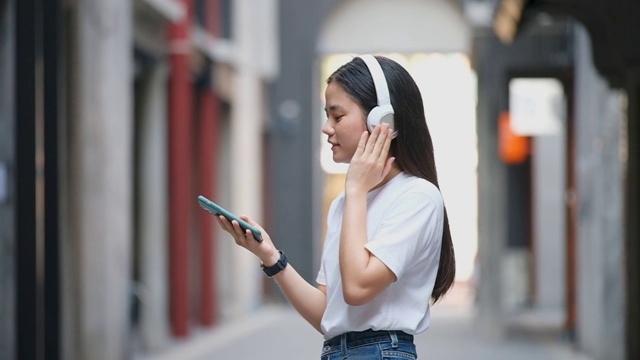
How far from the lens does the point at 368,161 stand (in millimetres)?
3139

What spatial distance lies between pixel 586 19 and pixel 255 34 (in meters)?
16.5

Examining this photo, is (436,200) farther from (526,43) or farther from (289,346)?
(526,43)

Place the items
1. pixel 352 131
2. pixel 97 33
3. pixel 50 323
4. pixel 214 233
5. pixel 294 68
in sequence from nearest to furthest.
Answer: pixel 352 131
pixel 50 323
pixel 97 33
pixel 214 233
pixel 294 68

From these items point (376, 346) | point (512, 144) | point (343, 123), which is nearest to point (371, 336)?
point (376, 346)

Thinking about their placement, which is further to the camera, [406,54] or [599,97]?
[406,54]

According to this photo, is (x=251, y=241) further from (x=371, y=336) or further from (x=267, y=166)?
(x=267, y=166)

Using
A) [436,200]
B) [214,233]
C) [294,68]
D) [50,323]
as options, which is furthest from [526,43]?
[436,200]

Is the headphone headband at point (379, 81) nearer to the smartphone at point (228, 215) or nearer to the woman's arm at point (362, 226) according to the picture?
the woman's arm at point (362, 226)

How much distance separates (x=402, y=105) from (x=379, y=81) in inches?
2.9

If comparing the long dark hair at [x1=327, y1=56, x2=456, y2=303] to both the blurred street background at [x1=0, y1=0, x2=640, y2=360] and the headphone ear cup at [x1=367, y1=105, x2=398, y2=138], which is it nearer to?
the headphone ear cup at [x1=367, y1=105, x2=398, y2=138]

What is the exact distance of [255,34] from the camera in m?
27.7

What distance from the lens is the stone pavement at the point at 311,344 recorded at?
49.3ft

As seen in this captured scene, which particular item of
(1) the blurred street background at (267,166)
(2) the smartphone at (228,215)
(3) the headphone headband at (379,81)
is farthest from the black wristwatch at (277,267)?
(1) the blurred street background at (267,166)

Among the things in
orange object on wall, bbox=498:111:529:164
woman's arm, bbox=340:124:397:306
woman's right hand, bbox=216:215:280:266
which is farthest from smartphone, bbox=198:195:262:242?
orange object on wall, bbox=498:111:529:164
